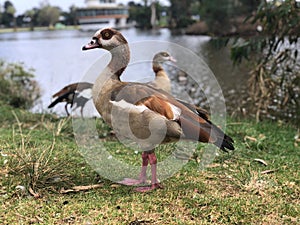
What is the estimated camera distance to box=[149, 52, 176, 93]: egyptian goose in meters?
6.93

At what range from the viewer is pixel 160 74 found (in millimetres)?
7188

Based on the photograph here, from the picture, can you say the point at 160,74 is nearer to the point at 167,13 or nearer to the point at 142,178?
the point at 142,178

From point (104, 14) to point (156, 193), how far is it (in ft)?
170

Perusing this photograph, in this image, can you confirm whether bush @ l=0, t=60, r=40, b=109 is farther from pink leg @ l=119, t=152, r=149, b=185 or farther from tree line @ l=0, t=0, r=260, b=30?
→ tree line @ l=0, t=0, r=260, b=30

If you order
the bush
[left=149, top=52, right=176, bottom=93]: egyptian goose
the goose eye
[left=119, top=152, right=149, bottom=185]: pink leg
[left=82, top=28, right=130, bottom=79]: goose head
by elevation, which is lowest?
the bush

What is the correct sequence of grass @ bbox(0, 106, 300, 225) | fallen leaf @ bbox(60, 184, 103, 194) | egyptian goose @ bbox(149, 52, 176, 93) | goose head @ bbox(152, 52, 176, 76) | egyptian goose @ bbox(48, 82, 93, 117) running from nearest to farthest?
grass @ bbox(0, 106, 300, 225) < fallen leaf @ bbox(60, 184, 103, 194) < egyptian goose @ bbox(149, 52, 176, 93) < goose head @ bbox(152, 52, 176, 76) < egyptian goose @ bbox(48, 82, 93, 117)

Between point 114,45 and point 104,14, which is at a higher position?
point 104,14

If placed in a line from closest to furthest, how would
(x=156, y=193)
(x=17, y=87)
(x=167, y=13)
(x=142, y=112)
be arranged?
(x=142, y=112) → (x=156, y=193) → (x=17, y=87) → (x=167, y=13)

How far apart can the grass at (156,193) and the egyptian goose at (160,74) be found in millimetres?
2314

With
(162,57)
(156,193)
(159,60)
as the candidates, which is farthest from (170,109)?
(162,57)

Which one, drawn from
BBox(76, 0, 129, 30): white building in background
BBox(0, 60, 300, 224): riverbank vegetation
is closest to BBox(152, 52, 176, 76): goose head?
BBox(0, 60, 300, 224): riverbank vegetation

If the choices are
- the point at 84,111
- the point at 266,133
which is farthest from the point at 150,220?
the point at 84,111

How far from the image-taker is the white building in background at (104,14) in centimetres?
5244

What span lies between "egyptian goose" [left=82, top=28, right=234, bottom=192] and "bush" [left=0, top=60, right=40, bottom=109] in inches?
250
